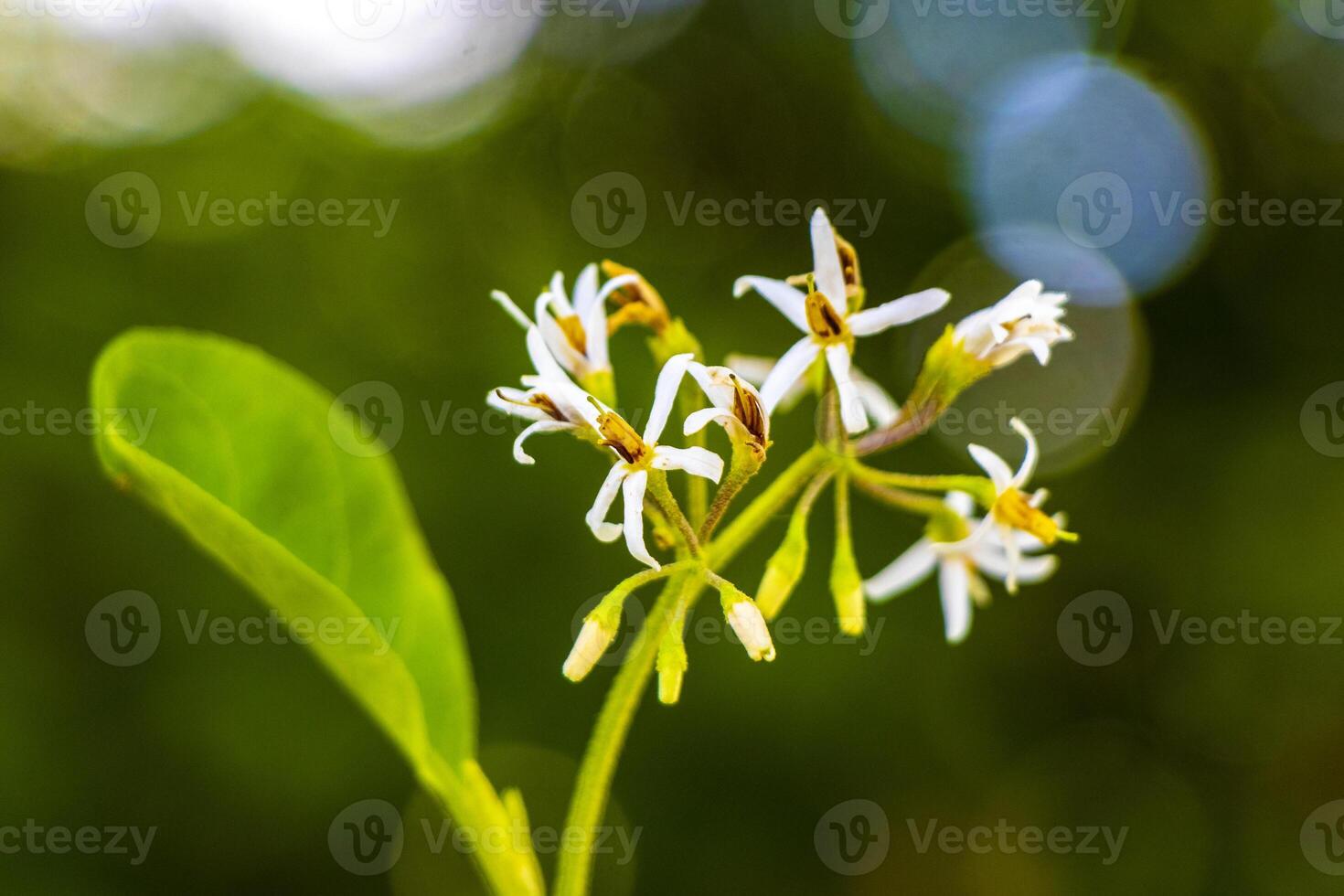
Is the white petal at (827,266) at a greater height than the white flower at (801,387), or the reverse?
the white petal at (827,266)

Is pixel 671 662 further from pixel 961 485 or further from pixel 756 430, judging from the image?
pixel 961 485

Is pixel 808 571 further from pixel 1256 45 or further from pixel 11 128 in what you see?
pixel 11 128

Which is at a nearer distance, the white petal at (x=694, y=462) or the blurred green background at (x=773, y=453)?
the white petal at (x=694, y=462)

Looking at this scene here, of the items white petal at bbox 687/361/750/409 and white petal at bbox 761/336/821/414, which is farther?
white petal at bbox 761/336/821/414

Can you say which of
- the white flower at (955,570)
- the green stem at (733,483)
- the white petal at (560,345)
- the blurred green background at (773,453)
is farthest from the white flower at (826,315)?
the blurred green background at (773,453)

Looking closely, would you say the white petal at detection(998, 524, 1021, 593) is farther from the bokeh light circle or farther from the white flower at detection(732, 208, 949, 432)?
the bokeh light circle

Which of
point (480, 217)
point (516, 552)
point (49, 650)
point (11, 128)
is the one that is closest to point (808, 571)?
point (516, 552)

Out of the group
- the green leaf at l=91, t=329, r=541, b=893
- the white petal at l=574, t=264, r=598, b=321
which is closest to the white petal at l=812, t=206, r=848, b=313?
the white petal at l=574, t=264, r=598, b=321

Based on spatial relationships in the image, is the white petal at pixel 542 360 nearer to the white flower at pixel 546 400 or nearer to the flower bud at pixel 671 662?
the white flower at pixel 546 400
